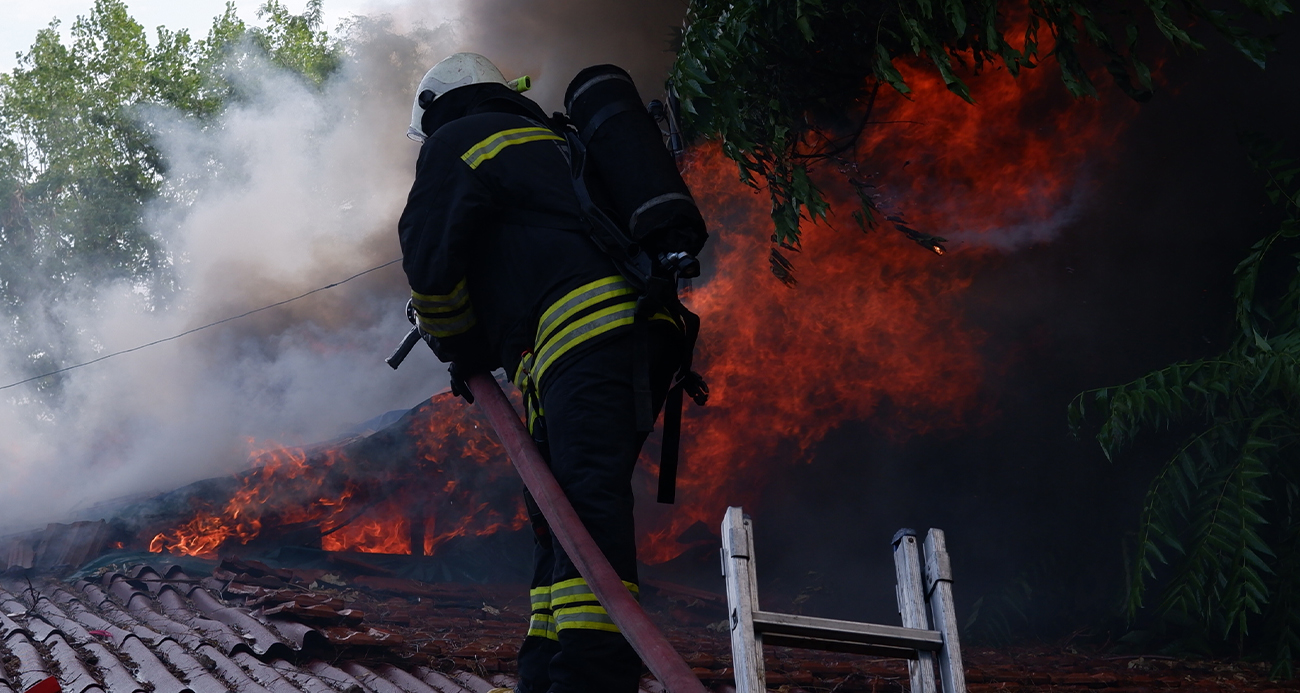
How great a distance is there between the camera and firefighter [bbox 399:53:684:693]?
2.47 m

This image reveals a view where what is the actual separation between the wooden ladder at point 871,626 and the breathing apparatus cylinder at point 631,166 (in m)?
0.80

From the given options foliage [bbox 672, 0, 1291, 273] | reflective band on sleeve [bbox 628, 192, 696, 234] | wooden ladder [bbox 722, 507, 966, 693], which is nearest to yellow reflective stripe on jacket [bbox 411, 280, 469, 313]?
reflective band on sleeve [bbox 628, 192, 696, 234]

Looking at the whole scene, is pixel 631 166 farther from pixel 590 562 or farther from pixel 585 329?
pixel 590 562

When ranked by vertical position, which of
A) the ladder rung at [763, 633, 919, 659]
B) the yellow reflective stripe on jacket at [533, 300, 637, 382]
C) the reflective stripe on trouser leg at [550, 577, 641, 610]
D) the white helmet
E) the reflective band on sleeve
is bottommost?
the ladder rung at [763, 633, 919, 659]

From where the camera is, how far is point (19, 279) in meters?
21.0

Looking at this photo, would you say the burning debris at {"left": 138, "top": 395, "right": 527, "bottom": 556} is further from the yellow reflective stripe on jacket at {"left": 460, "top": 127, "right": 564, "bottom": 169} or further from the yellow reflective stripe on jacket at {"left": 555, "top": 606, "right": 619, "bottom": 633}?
the yellow reflective stripe on jacket at {"left": 555, "top": 606, "right": 619, "bottom": 633}

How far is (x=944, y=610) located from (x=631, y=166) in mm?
1472

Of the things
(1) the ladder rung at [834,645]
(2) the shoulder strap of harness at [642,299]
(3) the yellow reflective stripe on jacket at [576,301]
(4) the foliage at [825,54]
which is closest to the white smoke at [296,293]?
(4) the foliage at [825,54]

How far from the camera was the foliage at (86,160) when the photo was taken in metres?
20.7

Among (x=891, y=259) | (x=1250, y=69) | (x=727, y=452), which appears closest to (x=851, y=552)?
(x=727, y=452)

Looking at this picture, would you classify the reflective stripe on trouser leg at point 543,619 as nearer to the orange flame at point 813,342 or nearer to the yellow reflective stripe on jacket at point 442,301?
the yellow reflective stripe on jacket at point 442,301

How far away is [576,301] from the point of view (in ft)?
8.72

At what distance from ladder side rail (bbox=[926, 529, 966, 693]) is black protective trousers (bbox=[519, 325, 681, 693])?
0.76 metres

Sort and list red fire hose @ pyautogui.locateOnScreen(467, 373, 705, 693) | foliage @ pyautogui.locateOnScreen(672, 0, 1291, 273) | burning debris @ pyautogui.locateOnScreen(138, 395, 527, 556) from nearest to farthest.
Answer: red fire hose @ pyautogui.locateOnScreen(467, 373, 705, 693), foliage @ pyautogui.locateOnScreen(672, 0, 1291, 273), burning debris @ pyautogui.locateOnScreen(138, 395, 527, 556)
